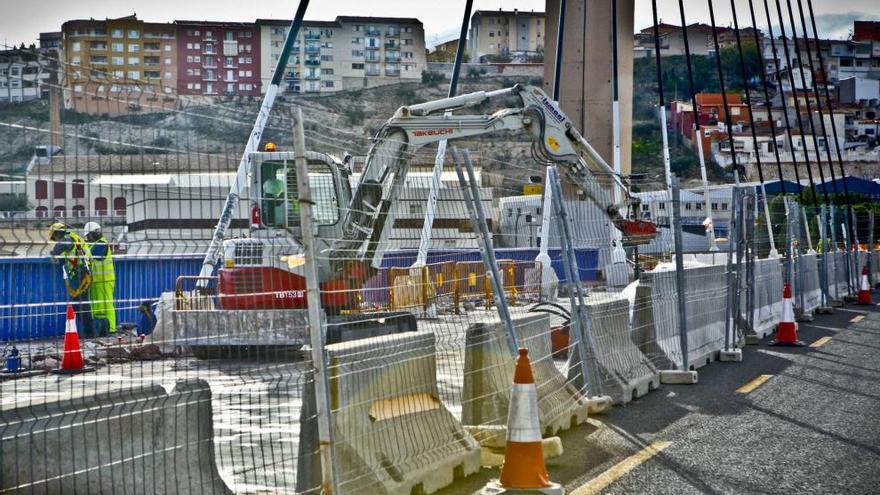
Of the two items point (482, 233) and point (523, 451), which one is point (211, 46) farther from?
point (523, 451)

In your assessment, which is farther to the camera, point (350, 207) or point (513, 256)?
point (513, 256)

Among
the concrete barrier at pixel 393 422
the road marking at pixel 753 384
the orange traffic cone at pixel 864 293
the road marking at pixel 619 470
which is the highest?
the orange traffic cone at pixel 864 293

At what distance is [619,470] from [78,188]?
4507 millimetres

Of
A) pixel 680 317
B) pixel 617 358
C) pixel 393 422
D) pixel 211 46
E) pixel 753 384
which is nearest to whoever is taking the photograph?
pixel 393 422

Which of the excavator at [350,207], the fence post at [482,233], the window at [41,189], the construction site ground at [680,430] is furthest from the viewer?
the excavator at [350,207]

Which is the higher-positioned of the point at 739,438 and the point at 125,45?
the point at 125,45

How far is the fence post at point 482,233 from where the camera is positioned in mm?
10797

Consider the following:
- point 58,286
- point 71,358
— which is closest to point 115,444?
point 71,358

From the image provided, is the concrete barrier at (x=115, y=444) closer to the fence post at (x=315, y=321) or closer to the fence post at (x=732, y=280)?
the fence post at (x=315, y=321)

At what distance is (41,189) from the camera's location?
256 inches

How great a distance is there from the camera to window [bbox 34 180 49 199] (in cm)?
642

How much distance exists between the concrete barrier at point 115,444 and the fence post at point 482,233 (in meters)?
4.33

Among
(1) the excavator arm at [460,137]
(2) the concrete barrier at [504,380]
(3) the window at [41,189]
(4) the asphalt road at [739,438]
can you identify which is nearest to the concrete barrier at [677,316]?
(4) the asphalt road at [739,438]

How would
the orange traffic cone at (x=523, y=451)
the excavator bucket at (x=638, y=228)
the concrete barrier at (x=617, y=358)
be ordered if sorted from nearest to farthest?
1. the orange traffic cone at (x=523, y=451)
2. the concrete barrier at (x=617, y=358)
3. the excavator bucket at (x=638, y=228)
